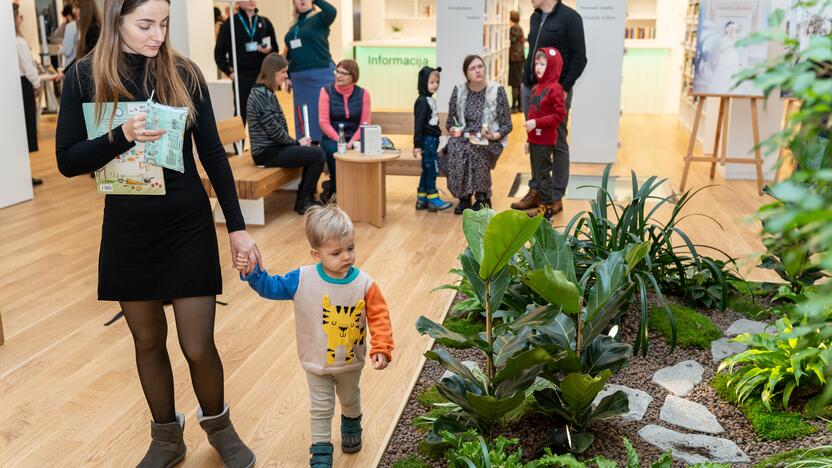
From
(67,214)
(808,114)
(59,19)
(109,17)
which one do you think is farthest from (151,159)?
(59,19)

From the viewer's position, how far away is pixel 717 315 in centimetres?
401

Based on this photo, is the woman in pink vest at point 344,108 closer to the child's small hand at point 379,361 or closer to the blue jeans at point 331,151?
the blue jeans at point 331,151

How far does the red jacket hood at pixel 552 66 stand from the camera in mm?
5883

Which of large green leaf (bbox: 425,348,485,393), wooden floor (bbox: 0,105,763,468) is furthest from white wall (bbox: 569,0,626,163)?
large green leaf (bbox: 425,348,485,393)

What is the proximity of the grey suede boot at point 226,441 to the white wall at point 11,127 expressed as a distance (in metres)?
4.67

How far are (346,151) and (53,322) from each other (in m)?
2.70

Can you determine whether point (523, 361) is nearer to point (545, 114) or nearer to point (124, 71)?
point (124, 71)

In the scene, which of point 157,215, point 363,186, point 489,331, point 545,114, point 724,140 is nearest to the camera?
point 157,215

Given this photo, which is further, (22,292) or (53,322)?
(22,292)

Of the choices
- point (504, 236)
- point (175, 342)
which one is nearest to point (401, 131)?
point (175, 342)

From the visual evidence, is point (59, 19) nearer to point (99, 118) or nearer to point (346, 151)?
point (346, 151)

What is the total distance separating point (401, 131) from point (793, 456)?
5283 millimetres

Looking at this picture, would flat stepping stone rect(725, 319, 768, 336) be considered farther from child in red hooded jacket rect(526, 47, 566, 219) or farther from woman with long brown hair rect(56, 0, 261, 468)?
child in red hooded jacket rect(526, 47, 566, 219)

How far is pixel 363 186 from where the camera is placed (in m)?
6.14
